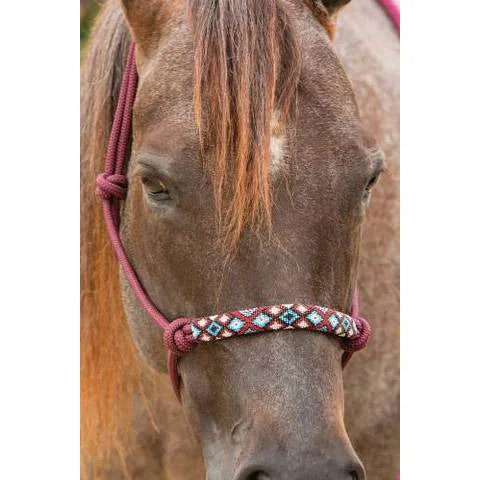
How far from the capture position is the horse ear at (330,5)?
1526 mm

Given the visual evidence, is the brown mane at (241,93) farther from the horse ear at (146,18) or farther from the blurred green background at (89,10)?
the blurred green background at (89,10)

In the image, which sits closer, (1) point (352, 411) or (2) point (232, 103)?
(2) point (232, 103)

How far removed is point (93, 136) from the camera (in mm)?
1737

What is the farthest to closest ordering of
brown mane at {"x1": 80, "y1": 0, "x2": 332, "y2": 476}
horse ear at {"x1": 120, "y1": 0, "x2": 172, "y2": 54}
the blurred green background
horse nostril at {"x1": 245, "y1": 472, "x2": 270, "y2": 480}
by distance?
1. the blurred green background
2. horse ear at {"x1": 120, "y1": 0, "x2": 172, "y2": 54}
3. brown mane at {"x1": 80, "y1": 0, "x2": 332, "y2": 476}
4. horse nostril at {"x1": 245, "y1": 472, "x2": 270, "y2": 480}

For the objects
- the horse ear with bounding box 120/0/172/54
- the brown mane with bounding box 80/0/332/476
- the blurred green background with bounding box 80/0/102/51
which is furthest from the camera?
the blurred green background with bounding box 80/0/102/51

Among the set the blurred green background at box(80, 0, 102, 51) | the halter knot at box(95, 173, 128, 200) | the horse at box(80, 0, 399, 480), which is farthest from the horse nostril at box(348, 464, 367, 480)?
the blurred green background at box(80, 0, 102, 51)

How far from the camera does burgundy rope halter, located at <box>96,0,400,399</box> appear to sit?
1.26m

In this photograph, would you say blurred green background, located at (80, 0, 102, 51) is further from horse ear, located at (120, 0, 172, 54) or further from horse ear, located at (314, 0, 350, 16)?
horse ear, located at (314, 0, 350, 16)

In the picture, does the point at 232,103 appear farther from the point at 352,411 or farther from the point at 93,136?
the point at 352,411

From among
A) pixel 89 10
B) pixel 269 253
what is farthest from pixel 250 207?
pixel 89 10

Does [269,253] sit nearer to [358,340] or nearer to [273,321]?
[273,321]

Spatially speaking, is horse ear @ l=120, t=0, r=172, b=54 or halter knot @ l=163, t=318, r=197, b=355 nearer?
halter knot @ l=163, t=318, r=197, b=355

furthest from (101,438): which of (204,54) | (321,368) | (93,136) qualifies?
(204,54)
